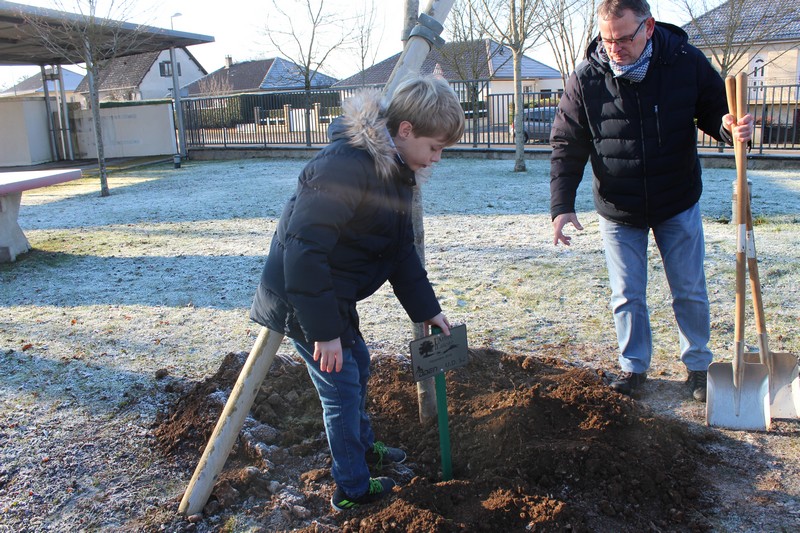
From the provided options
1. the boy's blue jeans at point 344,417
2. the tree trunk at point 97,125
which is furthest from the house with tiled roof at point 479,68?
the boy's blue jeans at point 344,417

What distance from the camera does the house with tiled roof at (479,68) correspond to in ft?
90.7

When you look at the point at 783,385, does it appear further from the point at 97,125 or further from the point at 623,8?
the point at 97,125

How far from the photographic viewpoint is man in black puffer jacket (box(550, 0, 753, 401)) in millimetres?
2994

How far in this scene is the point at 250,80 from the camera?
2274 inches

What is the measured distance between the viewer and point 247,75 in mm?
58656

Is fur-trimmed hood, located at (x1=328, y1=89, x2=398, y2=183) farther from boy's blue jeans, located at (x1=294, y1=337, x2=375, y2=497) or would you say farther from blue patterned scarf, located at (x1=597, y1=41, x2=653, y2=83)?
blue patterned scarf, located at (x1=597, y1=41, x2=653, y2=83)

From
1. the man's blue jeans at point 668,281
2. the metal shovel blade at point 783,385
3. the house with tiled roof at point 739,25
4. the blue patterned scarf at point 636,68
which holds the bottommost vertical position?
the metal shovel blade at point 783,385

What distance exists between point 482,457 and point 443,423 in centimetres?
31

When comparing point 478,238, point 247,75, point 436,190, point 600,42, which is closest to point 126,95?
point 247,75

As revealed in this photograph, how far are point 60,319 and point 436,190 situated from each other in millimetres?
7121

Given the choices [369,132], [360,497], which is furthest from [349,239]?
[360,497]

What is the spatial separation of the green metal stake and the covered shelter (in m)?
12.1

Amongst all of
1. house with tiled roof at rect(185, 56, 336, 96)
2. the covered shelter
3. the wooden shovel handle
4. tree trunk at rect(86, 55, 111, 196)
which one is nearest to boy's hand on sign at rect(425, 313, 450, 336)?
the wooden shovel handle

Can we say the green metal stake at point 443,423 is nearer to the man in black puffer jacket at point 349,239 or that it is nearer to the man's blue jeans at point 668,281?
the man in black puffer jacket at point 349,239
